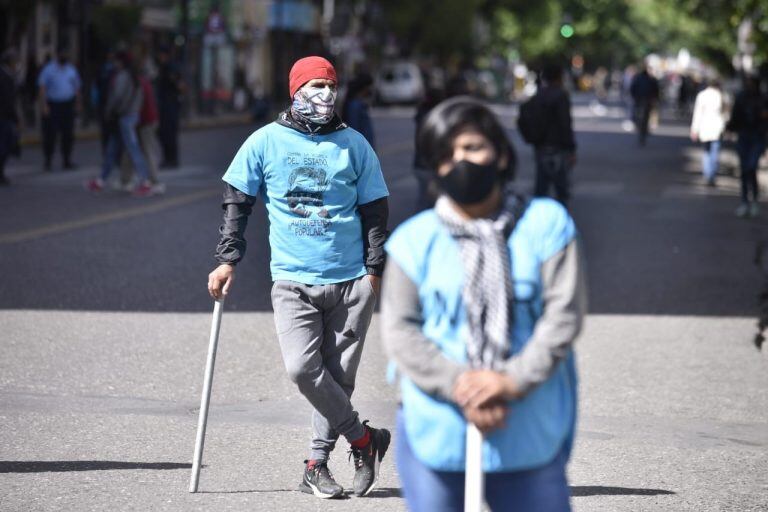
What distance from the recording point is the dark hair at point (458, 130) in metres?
3.34

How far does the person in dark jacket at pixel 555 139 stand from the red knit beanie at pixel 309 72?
963 cm

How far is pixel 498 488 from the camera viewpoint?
132 inches

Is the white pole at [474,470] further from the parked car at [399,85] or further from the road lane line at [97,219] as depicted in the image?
the parked car at [399,85]

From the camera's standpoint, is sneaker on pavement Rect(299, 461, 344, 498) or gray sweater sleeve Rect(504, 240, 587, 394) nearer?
gray sweater sleeve Rect(504, 240, 587, 394)

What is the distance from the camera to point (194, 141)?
33.5m

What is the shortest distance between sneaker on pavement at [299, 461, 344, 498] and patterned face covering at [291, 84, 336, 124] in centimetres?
129

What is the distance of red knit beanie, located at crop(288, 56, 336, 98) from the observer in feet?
17.6

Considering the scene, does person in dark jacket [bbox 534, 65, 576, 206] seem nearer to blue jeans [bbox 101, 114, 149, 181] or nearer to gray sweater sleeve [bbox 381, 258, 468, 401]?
blue jeans [bbox 101, 114, 149, 181]

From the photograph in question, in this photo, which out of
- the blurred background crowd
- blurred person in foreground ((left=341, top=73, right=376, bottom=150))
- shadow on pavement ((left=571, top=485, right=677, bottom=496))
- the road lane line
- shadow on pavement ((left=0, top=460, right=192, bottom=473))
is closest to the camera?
shadow on pavement ((left=571, top=485, right=677, bottom=496))

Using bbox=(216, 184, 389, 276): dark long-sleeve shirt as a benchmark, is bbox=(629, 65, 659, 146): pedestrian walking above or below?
below

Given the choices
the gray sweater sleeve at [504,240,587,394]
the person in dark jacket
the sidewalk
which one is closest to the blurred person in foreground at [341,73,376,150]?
the person in dark jacket

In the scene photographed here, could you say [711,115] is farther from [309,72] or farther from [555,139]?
[309,72]

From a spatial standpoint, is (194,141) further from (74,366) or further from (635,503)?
(635,503)

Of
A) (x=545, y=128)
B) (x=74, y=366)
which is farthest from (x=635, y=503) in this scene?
(x=545, y=128)
